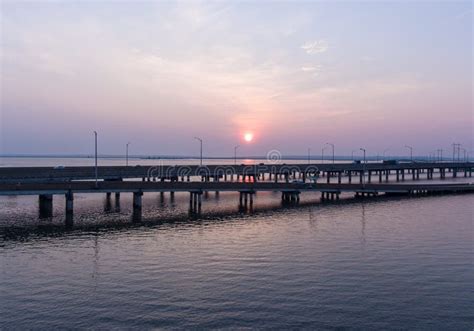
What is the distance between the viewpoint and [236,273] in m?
32.2

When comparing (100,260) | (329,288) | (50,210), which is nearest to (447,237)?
(329,288)

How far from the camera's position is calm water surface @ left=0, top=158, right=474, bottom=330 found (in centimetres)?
2411

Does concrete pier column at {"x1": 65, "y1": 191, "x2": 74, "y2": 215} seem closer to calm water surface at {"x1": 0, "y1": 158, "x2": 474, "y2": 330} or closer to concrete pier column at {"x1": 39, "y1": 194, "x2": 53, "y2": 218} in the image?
calm water surface at {"x1": 0, "y1": 158, "x2": 474, "y2": 330}

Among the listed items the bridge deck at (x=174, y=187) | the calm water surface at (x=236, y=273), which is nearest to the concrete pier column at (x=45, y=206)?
the calm water surface at (x=236, y=273)

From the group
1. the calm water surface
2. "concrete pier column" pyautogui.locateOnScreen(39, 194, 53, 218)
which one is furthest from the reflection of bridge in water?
the calm water surface

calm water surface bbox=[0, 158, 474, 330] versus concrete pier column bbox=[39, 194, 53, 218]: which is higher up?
concrete pier column bbox=[39, 194, 53, 218]

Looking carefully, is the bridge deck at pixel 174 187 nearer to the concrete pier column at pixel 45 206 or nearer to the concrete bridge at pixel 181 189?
the concrete bridge at pixel 181 189

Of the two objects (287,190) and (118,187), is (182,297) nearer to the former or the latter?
(118,187)

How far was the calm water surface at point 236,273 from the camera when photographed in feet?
79.1

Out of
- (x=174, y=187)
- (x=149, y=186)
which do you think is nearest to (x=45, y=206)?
(x=149, y=186)

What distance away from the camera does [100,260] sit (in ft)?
119

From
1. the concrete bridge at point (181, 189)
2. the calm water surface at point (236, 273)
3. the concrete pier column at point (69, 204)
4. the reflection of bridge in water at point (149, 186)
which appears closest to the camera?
the calm water surface at point (236, 273)

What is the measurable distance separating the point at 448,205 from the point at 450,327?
61299mm

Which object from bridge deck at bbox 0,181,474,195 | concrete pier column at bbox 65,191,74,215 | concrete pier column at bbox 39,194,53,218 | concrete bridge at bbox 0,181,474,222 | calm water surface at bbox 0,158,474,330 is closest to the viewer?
calm water surface at bbox 0,158,474,330
